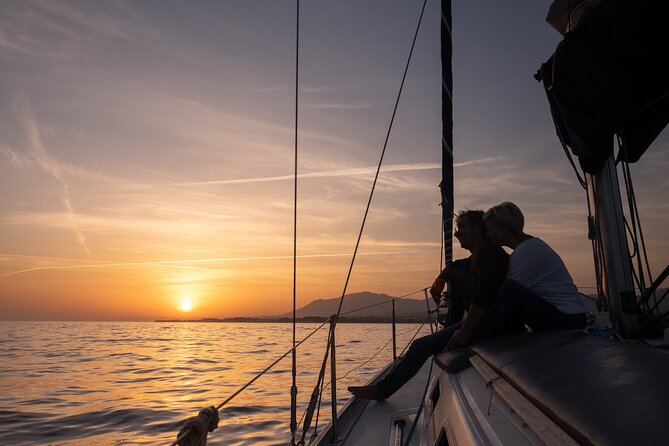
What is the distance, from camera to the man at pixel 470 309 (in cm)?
330

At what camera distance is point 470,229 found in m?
4.05

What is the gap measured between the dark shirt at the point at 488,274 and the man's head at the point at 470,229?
0.62 m

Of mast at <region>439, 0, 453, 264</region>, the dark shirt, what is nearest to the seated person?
mast at <region>439, 0, 453, 264</region>

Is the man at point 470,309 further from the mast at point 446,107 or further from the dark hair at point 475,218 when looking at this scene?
the mast at point 446,107

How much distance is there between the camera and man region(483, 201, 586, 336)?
3.15 metres

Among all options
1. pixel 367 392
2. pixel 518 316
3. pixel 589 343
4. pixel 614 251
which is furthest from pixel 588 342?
pixel 367 392

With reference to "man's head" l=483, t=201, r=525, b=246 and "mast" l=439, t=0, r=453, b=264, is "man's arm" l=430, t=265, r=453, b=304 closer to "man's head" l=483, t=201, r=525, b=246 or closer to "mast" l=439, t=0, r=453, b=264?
"mast" l=439, t=0, r=453, b=264

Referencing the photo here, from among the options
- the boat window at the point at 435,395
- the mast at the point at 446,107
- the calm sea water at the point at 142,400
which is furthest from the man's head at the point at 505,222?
the calm sea water at the point at 142,400

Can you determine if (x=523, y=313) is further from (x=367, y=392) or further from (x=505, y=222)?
(x=367, y=392)

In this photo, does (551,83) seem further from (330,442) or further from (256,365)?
(256,365)

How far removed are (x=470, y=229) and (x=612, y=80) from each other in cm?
142

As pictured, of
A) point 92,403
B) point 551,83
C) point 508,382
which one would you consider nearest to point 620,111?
point 551,83

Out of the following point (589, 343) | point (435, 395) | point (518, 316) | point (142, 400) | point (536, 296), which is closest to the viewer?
point (589, 343)

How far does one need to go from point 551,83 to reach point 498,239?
4.11 feet
